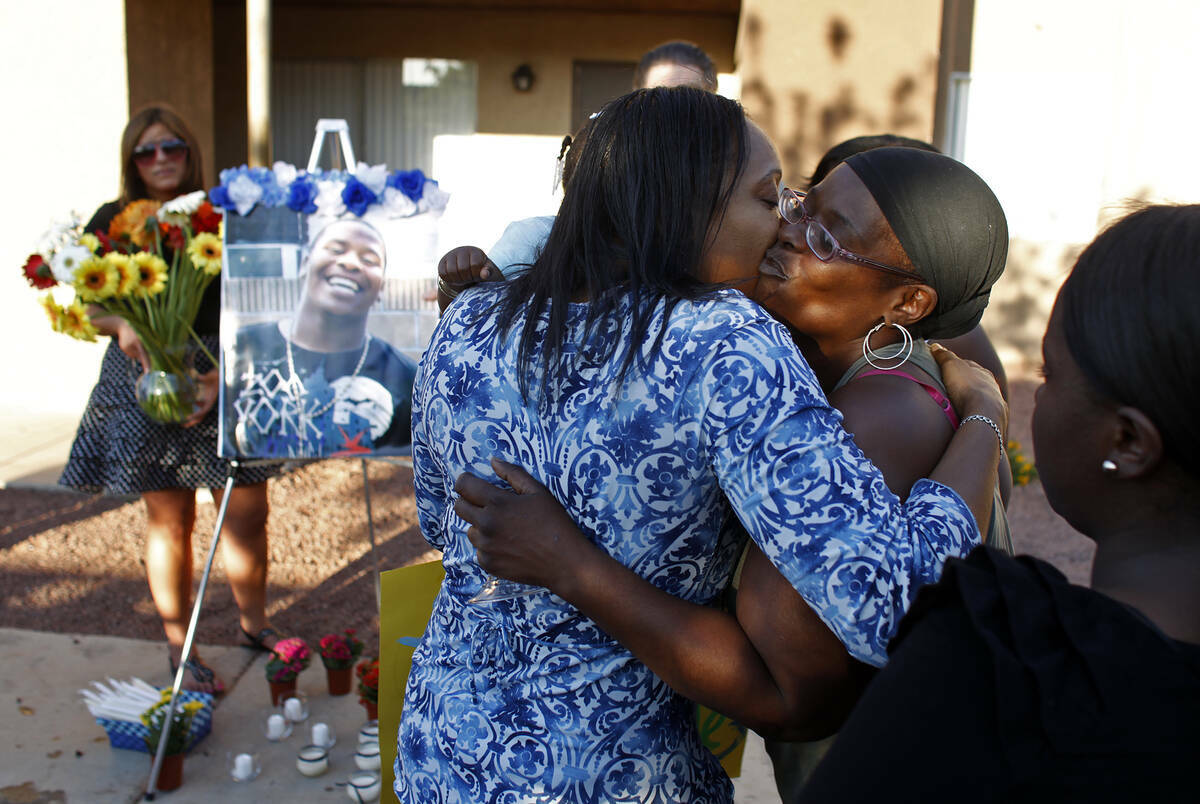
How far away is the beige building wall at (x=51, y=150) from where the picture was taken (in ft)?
25.7

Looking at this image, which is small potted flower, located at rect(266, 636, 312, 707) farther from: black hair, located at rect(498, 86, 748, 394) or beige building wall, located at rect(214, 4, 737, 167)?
beige building wall, located at rect(214, 4, 737, 167)

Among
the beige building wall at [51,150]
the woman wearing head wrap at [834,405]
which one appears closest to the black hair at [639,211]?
the woman wearing head wrap at [834,405]

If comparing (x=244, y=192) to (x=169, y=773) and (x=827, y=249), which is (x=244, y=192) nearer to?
(x=169, y=773)

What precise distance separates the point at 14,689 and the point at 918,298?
4008 mm

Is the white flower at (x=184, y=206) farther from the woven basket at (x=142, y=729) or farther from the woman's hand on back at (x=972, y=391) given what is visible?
the woman's hand on back at (x=972, y=391)

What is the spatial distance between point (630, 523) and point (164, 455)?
3.07 metres

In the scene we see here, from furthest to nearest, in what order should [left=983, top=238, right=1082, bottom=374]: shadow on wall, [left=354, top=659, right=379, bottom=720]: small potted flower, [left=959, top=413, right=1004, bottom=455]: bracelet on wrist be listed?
1. [left=983, top=238, right=1082, bottom=374]: shadow on wall
2. [left=354, top=659, right=379, bottom=720]: small potted flower
3. [left=959, top=413, right=1004, bottom=455]: bracelet on wrist

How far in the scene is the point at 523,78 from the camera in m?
10.7

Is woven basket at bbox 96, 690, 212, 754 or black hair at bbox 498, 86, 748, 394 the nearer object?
black hair at bbox 498, 86, 748, 394

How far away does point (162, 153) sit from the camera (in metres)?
4.04

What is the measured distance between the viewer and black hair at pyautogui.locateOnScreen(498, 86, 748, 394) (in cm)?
134

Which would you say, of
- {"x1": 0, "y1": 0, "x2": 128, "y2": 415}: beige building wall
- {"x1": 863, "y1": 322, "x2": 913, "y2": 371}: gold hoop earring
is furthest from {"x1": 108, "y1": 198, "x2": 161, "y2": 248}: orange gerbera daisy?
{"x1": 0, "y1": 0, "x2": 128, "y2": 415}: beige building wall

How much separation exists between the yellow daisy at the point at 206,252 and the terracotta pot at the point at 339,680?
167 cm

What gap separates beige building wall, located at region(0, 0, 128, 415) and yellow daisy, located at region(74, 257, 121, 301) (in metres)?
5.09
